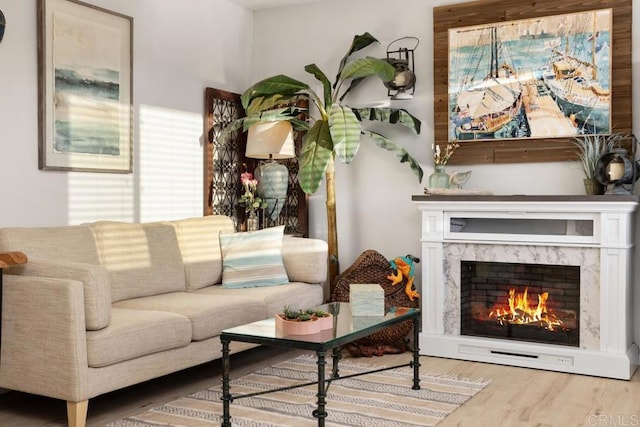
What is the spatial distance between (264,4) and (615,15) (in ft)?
8.91

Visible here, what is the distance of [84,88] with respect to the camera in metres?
4.42

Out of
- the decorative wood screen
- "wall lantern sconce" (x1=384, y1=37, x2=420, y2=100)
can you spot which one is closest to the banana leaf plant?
"wall lantern sconce" (x1=384, y1=37, x2=420, y2=100)

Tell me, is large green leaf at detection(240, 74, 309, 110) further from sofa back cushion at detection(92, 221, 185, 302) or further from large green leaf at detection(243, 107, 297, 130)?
sofa back cushion at detection(92, 221, 185, 302)

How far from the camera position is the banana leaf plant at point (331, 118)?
4.84 m

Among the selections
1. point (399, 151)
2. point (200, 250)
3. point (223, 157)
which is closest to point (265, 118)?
point (223, 157)

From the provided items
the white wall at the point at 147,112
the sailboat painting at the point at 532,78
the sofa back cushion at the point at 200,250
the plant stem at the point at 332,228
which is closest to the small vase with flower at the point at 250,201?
the white wall at the point at 147,112

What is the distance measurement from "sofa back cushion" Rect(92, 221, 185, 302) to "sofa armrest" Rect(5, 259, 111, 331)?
2.26 feet

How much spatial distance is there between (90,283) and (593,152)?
310 centimetres

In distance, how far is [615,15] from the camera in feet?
14.9

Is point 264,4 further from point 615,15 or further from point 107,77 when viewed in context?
point 615,15

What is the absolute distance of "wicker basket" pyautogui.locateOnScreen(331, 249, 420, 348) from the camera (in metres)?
4.76

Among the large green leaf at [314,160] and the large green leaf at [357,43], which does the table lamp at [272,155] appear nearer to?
the large green leaf at [314,160]

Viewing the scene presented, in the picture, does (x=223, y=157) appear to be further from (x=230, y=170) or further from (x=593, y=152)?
(x=593, y=152)

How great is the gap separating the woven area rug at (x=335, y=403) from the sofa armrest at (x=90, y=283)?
52 centimetres
